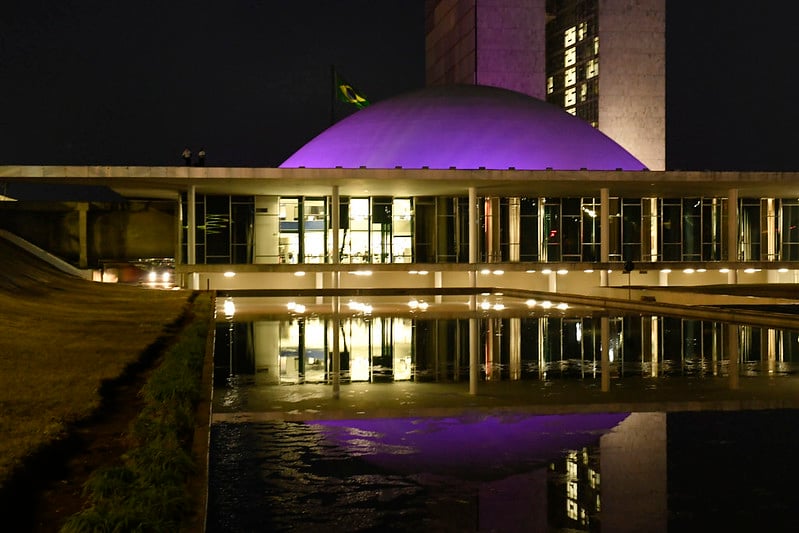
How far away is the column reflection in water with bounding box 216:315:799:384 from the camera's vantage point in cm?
1545

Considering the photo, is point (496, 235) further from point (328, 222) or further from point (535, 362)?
point (535, 362)

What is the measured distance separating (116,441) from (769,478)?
5.65 meters

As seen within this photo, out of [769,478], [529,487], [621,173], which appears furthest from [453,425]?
[621,173]

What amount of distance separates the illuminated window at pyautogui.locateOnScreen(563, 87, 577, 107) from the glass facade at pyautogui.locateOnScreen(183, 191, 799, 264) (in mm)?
35201

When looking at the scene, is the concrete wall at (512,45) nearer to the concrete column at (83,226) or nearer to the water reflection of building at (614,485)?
the concrete column at (83,226)

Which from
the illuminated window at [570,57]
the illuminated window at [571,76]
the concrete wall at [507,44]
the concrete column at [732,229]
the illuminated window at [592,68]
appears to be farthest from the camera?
the illuminated window at [570,57]

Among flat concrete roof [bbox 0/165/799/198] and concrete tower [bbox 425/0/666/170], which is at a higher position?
concrete tower [bbox 425/0/666/170]

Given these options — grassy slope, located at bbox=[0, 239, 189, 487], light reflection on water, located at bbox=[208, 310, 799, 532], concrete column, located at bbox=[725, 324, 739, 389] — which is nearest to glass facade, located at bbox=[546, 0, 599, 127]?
grassy slope, located at bbox=[0, 239, 189, 487]

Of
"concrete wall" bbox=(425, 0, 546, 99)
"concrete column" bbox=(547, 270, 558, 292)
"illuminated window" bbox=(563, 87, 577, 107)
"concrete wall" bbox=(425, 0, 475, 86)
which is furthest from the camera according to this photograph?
"illuminated window" bbox=(563, 87, 577, 107)

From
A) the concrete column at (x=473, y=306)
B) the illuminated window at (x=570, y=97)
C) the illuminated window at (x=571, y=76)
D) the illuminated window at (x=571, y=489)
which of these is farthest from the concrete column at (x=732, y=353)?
the illuminated window at (x=571, y=76)

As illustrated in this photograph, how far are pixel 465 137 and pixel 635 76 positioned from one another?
118 feet

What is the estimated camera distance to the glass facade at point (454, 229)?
157 feet

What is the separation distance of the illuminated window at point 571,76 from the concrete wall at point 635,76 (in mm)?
5904

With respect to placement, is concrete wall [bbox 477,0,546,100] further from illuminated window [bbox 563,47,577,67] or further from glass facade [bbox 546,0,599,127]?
illuminated window [bbox 563,47,577,67]
